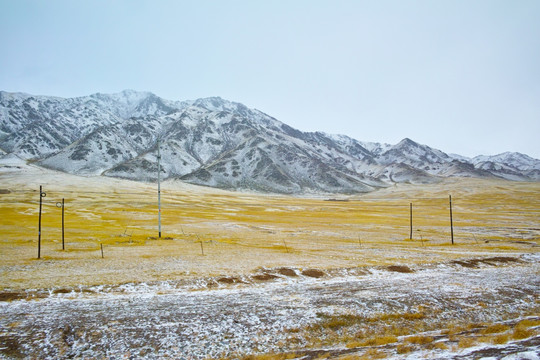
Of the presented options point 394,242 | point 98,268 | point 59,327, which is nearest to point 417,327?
point 59,327

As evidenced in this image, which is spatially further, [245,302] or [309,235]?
[309,235]

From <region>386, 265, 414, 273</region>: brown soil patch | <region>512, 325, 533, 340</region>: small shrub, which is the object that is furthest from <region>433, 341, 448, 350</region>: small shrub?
<region>386, 265, 414, 273</region>: brown soil patch

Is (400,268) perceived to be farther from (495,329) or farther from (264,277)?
(495,329)

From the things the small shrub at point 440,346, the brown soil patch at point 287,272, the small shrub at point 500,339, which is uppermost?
the small shrub at point 500,339

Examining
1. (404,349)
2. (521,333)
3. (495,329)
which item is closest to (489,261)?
(495,329)

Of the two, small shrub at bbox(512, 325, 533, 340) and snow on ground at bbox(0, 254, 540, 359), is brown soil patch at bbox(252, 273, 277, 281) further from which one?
small shrub at bbox(512, 325, 533, 340)

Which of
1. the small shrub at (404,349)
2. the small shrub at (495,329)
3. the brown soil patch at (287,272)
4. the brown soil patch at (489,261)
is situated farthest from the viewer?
the brown soil patch at (489,261)

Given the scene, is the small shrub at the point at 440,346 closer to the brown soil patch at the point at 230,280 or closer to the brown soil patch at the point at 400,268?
the brown soil patch at the point at 230,280

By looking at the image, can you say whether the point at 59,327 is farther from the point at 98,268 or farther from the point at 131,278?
the point at 98,268

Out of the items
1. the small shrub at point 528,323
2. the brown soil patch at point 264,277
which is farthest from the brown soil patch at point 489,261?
the brown soil patch at point 264,277

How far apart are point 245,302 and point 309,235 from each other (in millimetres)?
41482

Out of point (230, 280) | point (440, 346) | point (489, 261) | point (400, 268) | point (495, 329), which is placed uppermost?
point (440, 346)

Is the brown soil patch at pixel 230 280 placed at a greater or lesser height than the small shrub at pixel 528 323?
lesser

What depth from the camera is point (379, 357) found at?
11602mm
